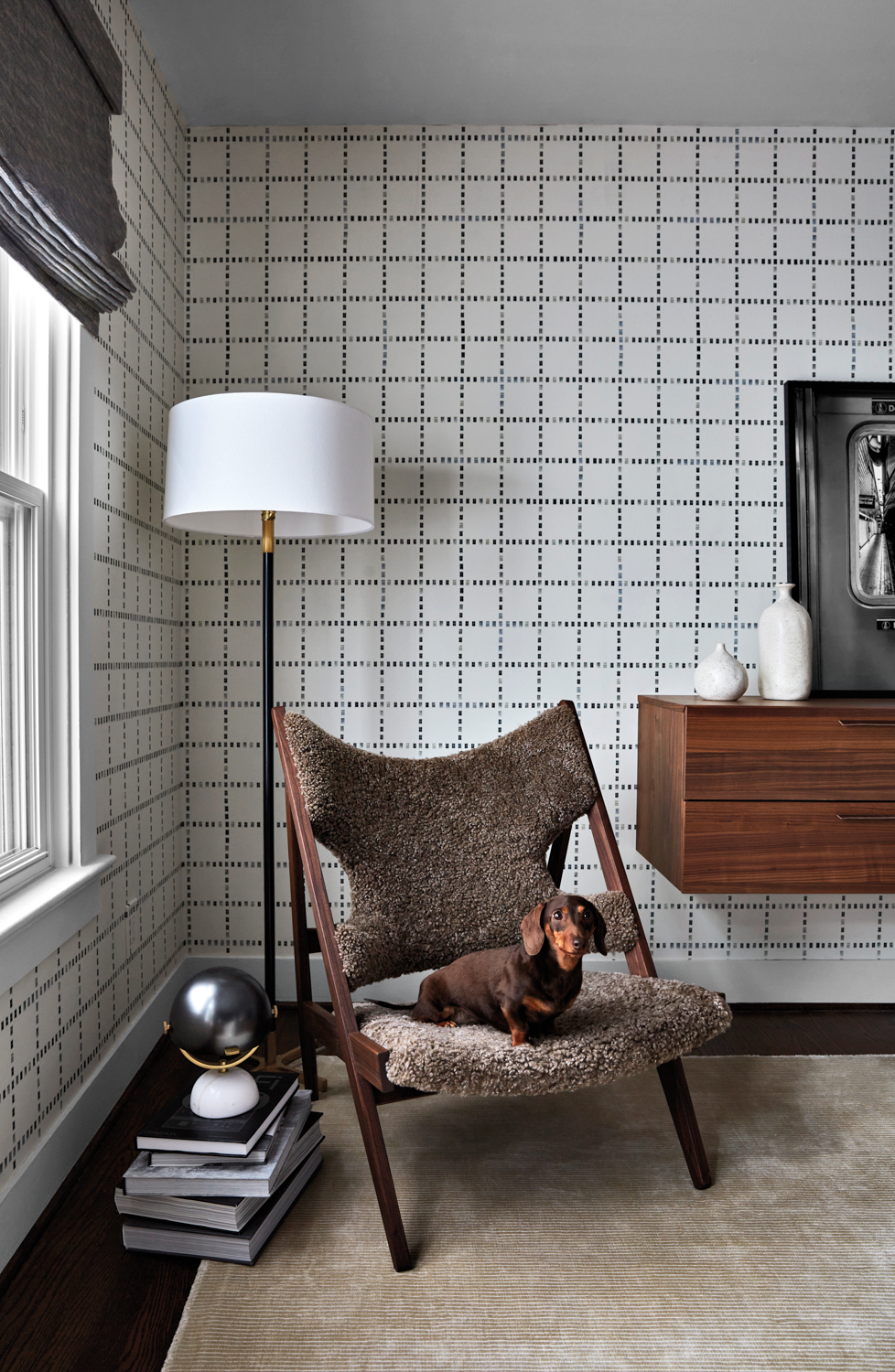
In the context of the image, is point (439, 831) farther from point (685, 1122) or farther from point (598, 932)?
point (685, 1122)

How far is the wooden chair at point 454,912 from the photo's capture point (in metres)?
1.41

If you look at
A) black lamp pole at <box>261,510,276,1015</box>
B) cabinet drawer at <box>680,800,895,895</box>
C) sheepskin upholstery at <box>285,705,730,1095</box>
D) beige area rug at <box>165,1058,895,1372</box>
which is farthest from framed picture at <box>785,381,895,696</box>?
black lamp pole at <box>261,510,276,1015</box>

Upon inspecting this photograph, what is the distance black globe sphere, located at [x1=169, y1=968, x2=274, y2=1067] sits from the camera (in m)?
1.55

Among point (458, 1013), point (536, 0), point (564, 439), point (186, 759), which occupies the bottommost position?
point (458, 1013)

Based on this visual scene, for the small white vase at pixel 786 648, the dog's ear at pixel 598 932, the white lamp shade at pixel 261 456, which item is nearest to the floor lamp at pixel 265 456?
the white lamp shade at pixel 261 456

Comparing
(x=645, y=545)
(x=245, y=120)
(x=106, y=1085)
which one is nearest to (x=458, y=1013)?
(x=106, y=1085)

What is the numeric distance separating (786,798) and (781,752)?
11cm

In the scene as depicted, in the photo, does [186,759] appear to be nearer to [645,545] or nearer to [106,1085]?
[106,1085]

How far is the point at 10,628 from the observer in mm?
1600

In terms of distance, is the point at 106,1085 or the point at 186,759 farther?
the point at 186,759

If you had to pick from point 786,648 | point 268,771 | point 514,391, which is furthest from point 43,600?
point 786,648

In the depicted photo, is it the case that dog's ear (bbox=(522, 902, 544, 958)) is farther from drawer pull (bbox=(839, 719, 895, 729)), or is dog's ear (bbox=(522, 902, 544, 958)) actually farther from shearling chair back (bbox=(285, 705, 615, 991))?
drawer pull (bbox=(839, 719, 895, 729))

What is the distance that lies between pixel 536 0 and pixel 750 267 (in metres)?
0.94

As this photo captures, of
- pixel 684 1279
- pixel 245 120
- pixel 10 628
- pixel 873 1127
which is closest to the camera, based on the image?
pixel 684 1279
